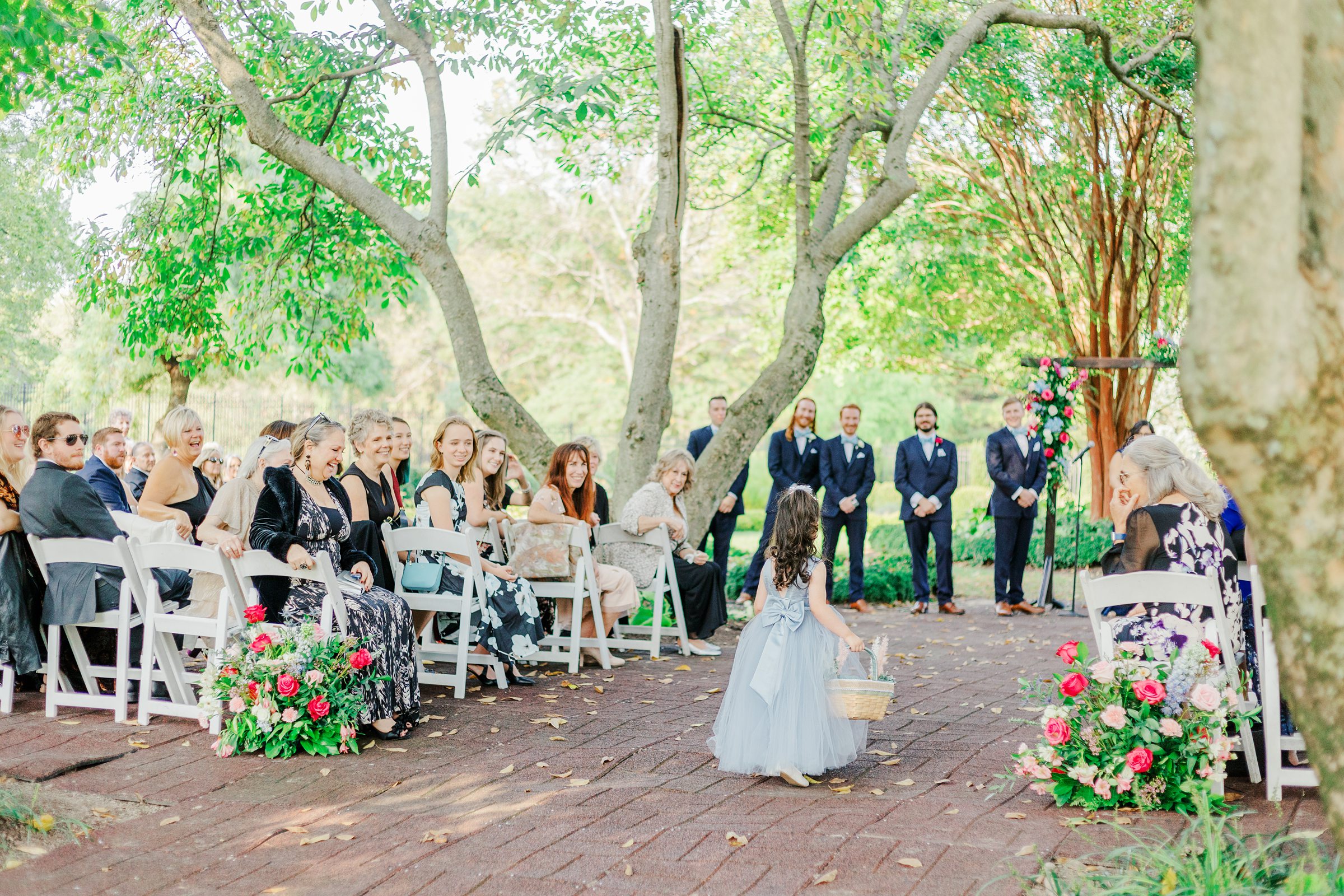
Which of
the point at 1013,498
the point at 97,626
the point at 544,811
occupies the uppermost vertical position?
the point at 1013,498

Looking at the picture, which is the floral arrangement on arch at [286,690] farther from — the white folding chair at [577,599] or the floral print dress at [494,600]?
the white folding chair at [577,599]

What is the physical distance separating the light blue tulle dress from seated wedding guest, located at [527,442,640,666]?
309 centimetres

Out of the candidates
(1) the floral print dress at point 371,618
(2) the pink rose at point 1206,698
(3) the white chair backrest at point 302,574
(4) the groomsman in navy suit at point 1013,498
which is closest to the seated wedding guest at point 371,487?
(1) the floral print dress at point 371,618

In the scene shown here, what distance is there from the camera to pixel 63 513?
21.7ft

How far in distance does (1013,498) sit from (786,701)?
7.01 m

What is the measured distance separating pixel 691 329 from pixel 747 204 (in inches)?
646

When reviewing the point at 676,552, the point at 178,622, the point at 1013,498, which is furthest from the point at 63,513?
the point at 1013,498

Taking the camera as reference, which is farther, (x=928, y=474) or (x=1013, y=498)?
(x=928, y=474)

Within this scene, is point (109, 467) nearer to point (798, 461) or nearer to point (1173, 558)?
point (798, 461)

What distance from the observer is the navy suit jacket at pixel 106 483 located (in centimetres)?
829

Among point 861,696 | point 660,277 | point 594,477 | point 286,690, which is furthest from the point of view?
point 660,277

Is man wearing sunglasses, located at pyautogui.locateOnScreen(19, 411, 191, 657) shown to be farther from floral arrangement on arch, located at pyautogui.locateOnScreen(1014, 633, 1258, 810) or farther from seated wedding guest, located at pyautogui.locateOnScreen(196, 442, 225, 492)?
floral arrangement on arch, located at pyautogui.locateOnScreen(1014, 633, 1258, 810)

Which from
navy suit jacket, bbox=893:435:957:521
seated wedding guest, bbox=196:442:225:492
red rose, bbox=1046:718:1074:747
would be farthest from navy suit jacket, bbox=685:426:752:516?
red rose, bbox=1046:718:1074:747

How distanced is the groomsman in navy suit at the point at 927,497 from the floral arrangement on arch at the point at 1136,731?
22.6ft
